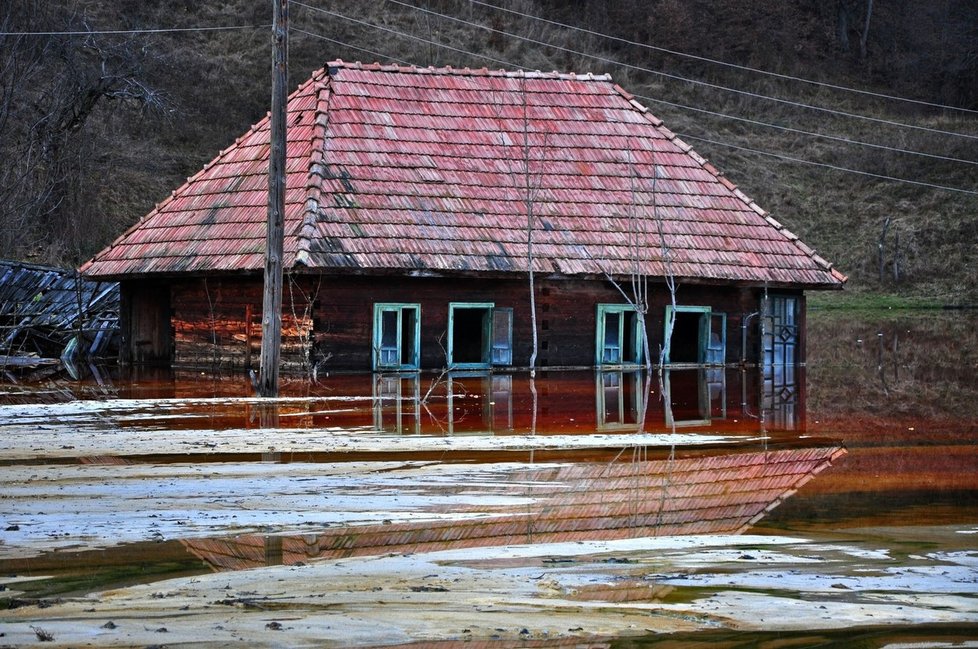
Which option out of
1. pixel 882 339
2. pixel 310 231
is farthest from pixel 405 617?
pixel 882 339

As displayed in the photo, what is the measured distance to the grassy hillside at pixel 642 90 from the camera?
42.8 meters

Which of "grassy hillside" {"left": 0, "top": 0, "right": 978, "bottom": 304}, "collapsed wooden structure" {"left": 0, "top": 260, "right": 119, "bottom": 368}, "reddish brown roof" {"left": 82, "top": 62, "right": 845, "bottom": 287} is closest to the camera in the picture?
"reddish brown roof" {"left": 82, "top": 62, "right": 845, "bottom": 287}

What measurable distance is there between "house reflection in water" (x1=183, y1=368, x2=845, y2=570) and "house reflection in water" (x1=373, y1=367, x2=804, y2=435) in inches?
1.6

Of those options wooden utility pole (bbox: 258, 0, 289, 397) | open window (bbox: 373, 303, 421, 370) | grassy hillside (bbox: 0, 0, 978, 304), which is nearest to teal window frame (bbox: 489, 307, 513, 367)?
open window (bbox: 373, 303, 421, 370)

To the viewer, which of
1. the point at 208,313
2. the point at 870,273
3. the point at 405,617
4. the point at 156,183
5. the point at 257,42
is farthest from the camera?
the point at 257,42

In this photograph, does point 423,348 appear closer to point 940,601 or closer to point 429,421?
point 429,421

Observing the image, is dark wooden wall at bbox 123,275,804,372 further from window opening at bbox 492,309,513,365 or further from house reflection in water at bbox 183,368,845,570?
house reflection in water at bbox 183,368,845,570

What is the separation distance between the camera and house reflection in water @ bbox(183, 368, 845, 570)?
8.07m

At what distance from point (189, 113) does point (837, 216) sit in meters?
24.3

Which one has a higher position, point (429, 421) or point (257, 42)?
point (257, 42)

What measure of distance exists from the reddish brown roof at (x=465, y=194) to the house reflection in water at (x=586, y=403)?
7.98ft

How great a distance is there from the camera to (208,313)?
25.4 meters

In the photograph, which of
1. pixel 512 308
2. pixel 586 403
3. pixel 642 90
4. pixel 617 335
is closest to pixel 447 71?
pixel 512 308

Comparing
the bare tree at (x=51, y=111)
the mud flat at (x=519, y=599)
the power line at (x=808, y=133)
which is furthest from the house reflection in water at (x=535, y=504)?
the power line at (x=808, y=133)
